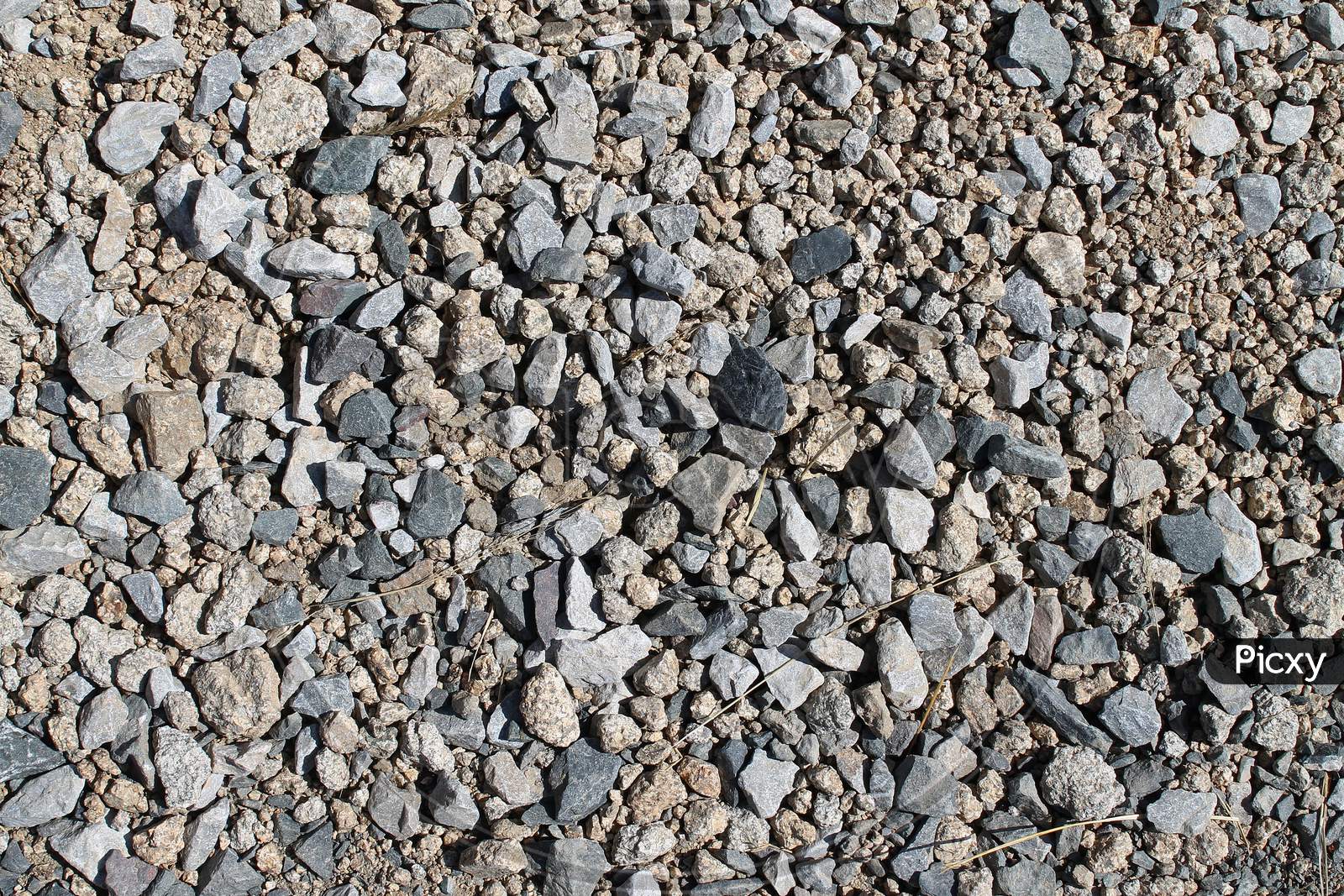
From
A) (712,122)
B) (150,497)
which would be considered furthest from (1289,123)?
(150,497)

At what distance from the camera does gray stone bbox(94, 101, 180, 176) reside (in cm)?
212

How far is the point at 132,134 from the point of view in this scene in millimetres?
2133

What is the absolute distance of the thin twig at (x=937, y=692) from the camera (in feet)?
6.89

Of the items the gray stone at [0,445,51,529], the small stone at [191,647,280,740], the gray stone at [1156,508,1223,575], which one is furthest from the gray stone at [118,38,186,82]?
the gray stone at [1156,508,1223,575]

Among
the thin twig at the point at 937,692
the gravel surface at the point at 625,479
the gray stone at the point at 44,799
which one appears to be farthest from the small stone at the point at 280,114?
the thin twig at the point at 937,692

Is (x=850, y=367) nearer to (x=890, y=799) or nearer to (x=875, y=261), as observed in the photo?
(x=875, y=261)

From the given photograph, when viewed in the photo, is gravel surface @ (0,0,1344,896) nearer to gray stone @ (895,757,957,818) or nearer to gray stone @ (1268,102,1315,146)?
gray stone @ (895,757,957,818)

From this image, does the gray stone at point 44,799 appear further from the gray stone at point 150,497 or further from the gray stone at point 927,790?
the gray stone at point 927,790

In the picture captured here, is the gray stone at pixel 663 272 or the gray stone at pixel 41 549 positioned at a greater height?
the gray stone at pixel 663 272

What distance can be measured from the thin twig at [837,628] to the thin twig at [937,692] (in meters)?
0.13

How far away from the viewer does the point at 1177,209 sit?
2223 mm

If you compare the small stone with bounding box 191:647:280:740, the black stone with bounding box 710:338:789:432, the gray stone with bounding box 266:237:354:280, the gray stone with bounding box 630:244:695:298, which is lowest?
the small stone with bounding box 191:647:280:740

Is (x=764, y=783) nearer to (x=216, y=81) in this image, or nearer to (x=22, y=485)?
(x=22, y=485)

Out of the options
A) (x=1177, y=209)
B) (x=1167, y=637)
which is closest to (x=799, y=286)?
(x=1177, y=209)
